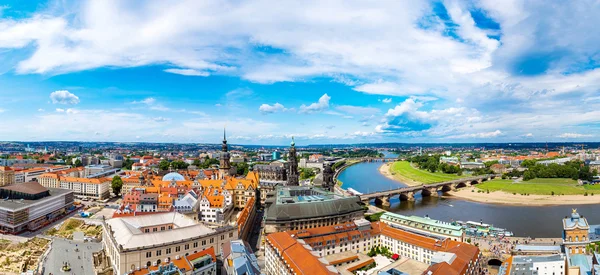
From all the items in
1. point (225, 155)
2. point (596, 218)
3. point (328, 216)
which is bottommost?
point (596, 218)

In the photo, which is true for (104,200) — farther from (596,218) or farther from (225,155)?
(596,218)

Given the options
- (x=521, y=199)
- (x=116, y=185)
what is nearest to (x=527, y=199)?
(x=521, y=199)

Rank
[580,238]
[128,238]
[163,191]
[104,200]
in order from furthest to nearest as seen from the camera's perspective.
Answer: [104,200]
[163,191]
[580,238]
[128,238]

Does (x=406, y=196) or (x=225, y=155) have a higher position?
(x=225, y=155)

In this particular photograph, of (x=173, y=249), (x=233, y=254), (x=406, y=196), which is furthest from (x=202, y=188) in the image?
(x=406, y=196)

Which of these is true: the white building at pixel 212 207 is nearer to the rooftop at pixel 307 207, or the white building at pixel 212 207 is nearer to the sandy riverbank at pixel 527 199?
the rooftop at pixel 307 207

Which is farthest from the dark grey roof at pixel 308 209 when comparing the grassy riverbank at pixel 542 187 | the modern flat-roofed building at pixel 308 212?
the grassy riverbank at pixel 542 187

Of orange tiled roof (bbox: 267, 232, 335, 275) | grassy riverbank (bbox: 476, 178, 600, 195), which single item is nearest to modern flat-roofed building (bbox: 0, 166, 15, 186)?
orange tiled roof (bbox: 267, 232, 335, 275)
